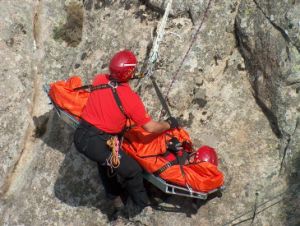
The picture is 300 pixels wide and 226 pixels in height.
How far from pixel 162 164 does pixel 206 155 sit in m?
0.82

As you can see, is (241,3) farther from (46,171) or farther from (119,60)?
(46,171)

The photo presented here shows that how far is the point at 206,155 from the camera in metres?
10.5

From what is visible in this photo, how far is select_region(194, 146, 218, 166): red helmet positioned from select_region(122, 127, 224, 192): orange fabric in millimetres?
218

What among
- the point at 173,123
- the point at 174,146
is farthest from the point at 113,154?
the point at 173,123

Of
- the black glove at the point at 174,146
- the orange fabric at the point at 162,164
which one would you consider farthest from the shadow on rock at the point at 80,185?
the black glove at the point at 174,146

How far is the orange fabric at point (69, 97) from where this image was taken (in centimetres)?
1073

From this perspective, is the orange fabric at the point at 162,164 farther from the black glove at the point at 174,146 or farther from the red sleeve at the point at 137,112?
the red sleeve at the point at 137,112

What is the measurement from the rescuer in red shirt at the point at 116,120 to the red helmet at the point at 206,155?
642 mm

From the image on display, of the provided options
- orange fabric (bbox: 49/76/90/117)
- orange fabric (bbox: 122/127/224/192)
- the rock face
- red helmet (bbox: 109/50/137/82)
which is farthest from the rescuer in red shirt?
the rock face

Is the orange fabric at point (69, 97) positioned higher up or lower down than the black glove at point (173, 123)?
lower down

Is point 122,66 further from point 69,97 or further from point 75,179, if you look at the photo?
point 75,179

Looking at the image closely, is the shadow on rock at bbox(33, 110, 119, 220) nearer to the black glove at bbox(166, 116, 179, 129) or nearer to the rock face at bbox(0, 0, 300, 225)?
the rock face at bbox(0, 0, 300, 225)

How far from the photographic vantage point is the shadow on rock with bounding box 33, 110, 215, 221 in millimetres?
11148

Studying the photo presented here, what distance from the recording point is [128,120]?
10.1 m
